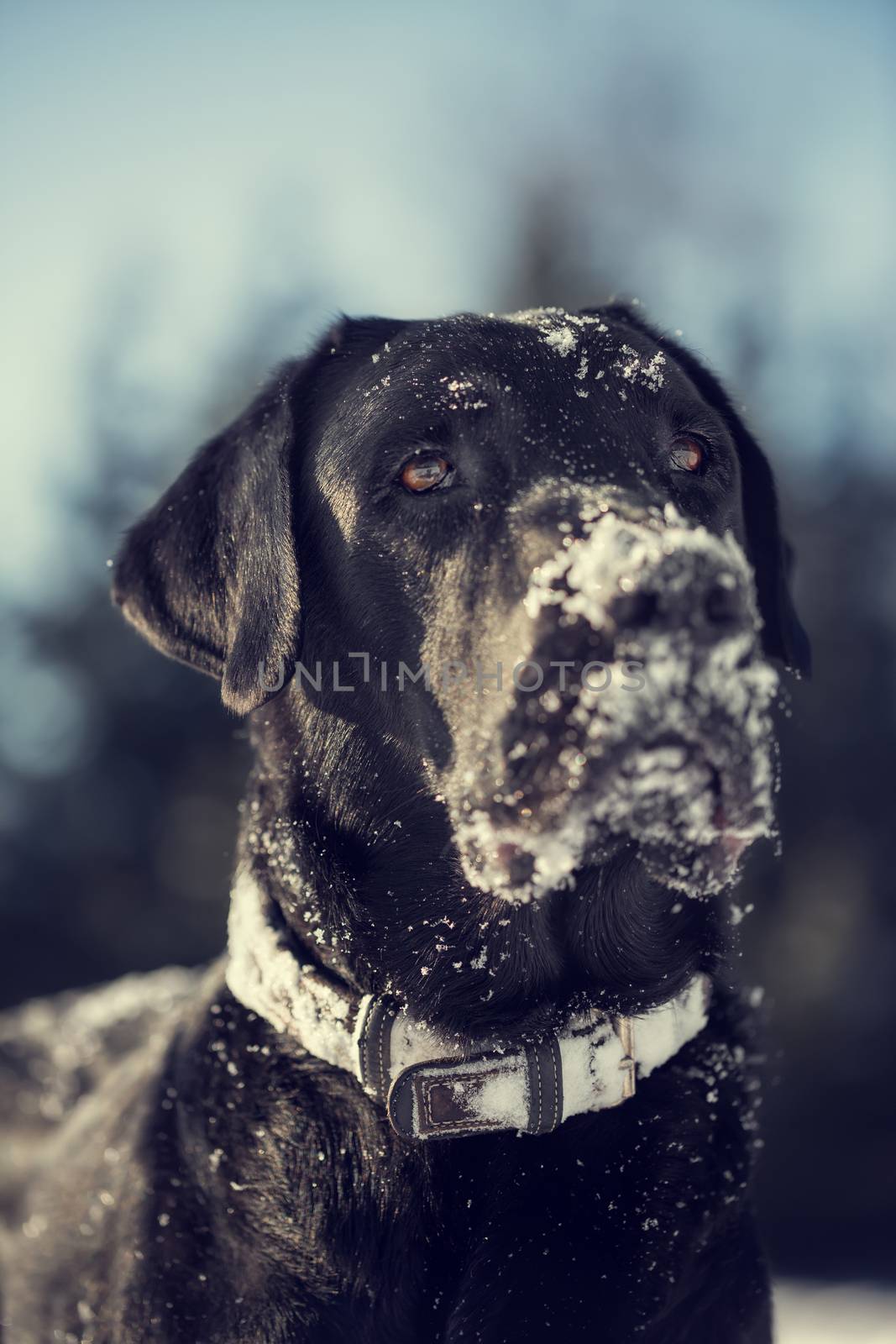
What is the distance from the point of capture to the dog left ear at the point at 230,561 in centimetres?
206

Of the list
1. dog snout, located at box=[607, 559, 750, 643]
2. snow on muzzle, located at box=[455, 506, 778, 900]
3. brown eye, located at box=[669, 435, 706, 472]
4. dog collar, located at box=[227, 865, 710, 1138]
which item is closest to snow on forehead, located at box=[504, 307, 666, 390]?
brown eye, located at box=[669, 435, 706, 472]

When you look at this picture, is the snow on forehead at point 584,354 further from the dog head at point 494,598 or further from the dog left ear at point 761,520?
the dog left ear at point 761,520

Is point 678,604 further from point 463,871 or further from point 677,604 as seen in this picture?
point 463,871

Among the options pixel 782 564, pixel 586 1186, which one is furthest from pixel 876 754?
pixel 586 1186

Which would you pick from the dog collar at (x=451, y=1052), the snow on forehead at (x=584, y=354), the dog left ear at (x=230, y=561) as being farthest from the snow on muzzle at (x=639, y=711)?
the dog left ear at (x=230, y=561)

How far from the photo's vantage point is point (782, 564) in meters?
2.53

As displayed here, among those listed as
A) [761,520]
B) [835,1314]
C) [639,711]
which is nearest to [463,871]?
[639,711]

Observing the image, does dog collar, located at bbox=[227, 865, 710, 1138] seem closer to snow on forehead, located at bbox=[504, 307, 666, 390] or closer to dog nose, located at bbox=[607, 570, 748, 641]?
dog nose, located at bbox=[607, 570, 748, 641]

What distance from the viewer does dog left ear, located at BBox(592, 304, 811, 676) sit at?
97.6 inches

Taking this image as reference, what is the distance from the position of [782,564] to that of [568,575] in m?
1.20

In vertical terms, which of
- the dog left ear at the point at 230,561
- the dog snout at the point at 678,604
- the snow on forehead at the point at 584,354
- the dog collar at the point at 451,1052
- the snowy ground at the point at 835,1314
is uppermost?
the snow on forehead at the point at 584,354

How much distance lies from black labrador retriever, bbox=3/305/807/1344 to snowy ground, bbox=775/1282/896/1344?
6.14ft

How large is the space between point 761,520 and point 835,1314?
2953mm

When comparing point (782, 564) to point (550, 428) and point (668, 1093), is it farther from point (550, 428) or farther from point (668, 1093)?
point (668, 1093)
